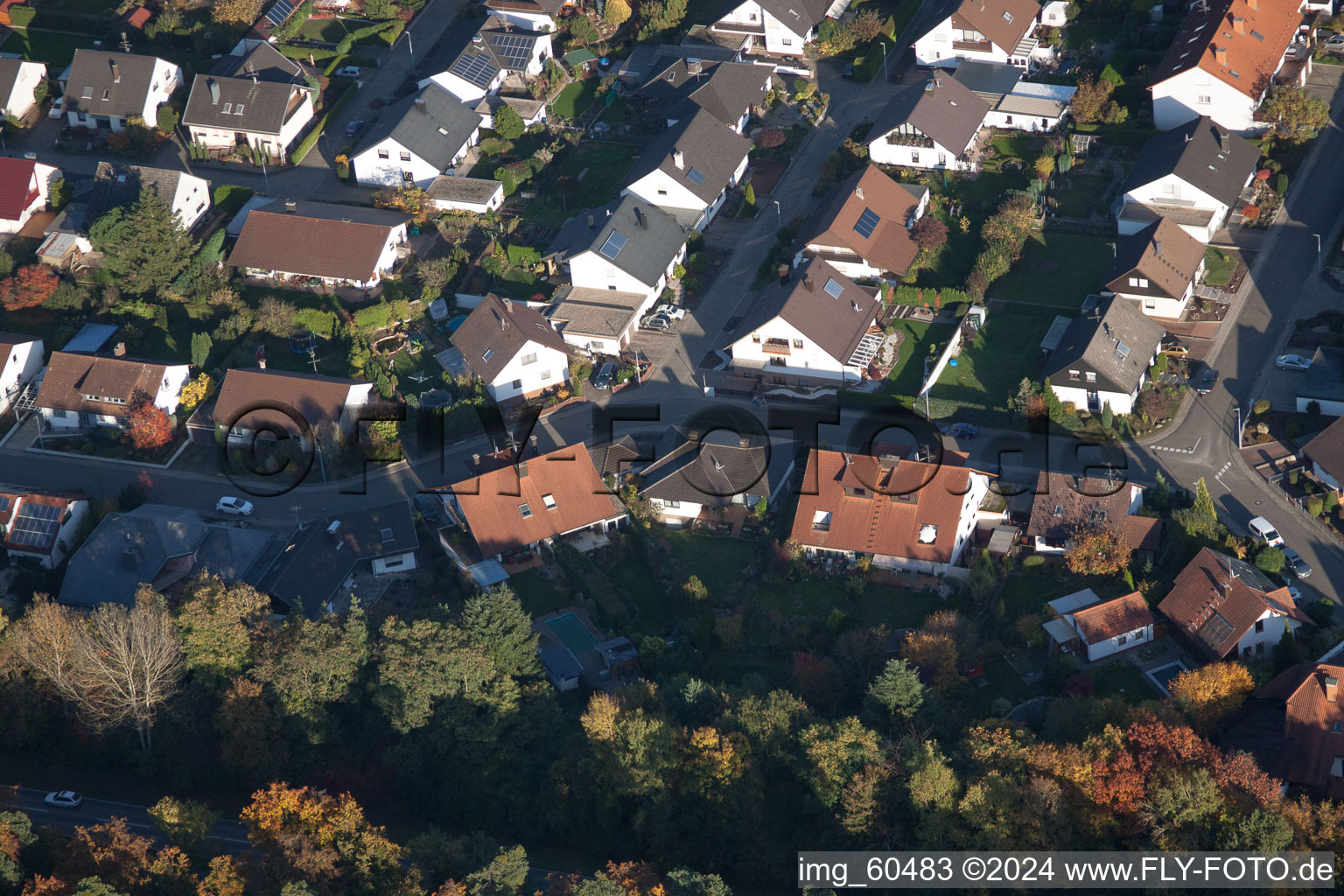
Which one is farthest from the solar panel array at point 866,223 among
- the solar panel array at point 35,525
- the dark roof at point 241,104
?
the solar panel array at point 35,525

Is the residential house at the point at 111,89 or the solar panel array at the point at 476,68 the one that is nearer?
the residential house at the point at 111,89

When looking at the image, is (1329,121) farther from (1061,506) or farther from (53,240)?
(53,240)

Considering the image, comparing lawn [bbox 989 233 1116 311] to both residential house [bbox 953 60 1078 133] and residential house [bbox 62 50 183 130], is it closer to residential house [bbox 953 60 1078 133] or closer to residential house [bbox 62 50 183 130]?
residential house [bbox 953 60 1078 133]

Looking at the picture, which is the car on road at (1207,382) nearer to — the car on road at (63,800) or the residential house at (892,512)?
the residential house at (892,512)

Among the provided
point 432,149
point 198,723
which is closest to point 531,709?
point 198,723

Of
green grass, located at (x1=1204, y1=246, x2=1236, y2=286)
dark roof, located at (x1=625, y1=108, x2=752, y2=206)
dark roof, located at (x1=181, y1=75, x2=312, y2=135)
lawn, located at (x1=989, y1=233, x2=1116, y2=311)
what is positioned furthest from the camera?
dark roof, located at (x1=181, y1=75, x2=312, y2=135)

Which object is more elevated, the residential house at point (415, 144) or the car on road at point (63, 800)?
the residential house at point (415, 144)

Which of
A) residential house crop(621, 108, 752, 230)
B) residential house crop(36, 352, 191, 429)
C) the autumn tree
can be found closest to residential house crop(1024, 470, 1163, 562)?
the autumn tree
